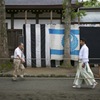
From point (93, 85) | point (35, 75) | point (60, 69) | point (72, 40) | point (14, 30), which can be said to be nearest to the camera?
point (93, 85)

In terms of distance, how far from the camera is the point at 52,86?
41.5 feet

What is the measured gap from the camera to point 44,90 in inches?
461

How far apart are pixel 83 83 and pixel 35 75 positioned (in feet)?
12.3

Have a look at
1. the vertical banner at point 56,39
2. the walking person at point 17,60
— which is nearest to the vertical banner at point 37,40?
the vertical banner at point 56,39

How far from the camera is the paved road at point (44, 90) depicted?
10.3m

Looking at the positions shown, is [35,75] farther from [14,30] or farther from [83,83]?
[14,30]

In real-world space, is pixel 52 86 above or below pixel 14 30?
below

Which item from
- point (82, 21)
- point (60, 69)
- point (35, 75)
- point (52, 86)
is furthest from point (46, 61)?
point (52, 86)

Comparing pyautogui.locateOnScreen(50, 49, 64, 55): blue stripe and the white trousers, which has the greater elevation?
pyautogui.locateOnScreen(50, 49, 64, 55): blue stripe

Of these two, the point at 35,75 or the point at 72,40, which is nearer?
the point at 35,75

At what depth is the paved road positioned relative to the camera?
10.3 m

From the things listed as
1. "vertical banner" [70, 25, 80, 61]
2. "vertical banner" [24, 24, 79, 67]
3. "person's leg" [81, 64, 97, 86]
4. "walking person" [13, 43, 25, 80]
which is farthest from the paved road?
"vertical banner" [70, 25, 80, 61]

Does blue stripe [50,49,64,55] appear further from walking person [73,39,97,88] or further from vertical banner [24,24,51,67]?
walking person [73,39,97,88]

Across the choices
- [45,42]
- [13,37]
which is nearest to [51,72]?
[45,42]
